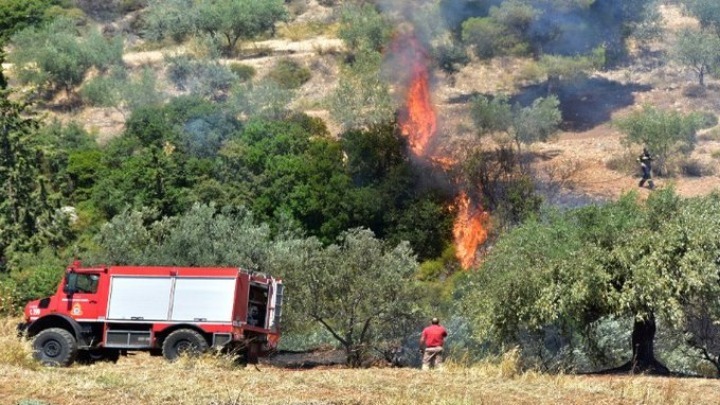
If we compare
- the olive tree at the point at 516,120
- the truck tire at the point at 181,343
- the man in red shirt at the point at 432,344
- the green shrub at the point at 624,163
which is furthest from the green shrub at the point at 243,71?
the man in red shirt at the point at 432,344

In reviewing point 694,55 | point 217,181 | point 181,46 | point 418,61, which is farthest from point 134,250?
point 181,46

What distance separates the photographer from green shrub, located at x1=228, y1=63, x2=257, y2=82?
92.8 metres

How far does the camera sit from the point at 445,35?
89000 millimetres

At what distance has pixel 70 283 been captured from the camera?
105ft

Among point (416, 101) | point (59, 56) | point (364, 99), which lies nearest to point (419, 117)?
point (416, 101)

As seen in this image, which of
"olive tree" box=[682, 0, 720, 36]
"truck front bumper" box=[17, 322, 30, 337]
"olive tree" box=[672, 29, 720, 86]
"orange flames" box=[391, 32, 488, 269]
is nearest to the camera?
"truck front bumper" box=[17, 322, 30, 337]

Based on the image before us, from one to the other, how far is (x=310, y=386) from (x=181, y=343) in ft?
29.2

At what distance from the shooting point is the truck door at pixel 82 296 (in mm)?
31844

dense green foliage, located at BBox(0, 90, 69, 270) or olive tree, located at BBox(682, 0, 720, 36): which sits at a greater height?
olive tree, located at BBox(682, 0, 720, 36)

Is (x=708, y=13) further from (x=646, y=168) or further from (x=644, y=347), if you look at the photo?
(x=644, y=347)

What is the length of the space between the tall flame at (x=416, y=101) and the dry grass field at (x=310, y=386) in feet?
146

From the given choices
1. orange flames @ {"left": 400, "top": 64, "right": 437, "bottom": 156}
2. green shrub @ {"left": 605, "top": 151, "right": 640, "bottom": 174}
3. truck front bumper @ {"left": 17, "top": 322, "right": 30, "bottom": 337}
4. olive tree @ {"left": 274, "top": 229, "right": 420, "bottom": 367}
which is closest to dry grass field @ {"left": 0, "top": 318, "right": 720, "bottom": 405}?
truck front bumper @ {"left": 17, "top": 322, "right": 30, "bottom": 337}

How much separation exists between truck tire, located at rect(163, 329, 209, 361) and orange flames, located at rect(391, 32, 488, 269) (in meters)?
33.5

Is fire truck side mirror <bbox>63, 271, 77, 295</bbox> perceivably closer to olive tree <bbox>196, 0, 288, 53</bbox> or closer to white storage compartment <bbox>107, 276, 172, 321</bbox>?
white storage compartment <bbox>107, 276, 172, 321</bbox>
